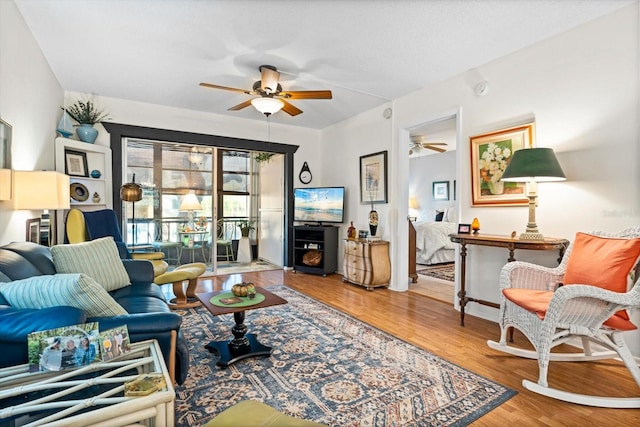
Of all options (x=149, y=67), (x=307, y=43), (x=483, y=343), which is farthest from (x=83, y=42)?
(x=483, y=343)

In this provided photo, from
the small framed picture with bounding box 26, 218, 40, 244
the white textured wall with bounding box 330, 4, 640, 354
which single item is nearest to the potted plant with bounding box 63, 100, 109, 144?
the small framed picture with bounding box 26, 218, 40, 244

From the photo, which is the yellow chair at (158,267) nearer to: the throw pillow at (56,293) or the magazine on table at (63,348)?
the throw pillow at (56,293)

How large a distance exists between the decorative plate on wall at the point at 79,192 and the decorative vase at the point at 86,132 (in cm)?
58

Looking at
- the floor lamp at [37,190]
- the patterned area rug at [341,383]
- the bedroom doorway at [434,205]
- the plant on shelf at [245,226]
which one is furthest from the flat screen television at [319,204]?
the floor lamp at [37,190]

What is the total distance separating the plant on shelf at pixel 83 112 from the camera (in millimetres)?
4086

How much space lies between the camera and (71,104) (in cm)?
419

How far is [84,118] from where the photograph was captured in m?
4.09

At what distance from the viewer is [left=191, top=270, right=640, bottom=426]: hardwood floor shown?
5.73 ft

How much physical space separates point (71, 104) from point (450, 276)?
5.89 m

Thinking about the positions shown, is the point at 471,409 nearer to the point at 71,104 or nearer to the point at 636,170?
the point at 636,170

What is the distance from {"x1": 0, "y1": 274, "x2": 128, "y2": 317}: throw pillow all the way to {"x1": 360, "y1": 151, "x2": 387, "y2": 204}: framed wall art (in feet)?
12.5

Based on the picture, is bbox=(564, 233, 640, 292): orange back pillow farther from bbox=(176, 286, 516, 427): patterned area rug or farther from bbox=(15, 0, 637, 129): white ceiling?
bbox=(15, 0, 637, 129): white ceiling

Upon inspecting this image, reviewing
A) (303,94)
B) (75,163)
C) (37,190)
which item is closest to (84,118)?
(75,163)

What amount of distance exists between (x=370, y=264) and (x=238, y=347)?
Answer: 2394 mm
